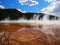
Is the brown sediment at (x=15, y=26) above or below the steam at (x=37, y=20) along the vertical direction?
below

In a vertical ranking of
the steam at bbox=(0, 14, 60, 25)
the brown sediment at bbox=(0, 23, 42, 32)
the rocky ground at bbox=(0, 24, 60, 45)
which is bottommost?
the rocky ground at bbox=(0, 24, 60, 45)

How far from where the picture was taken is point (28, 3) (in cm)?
221

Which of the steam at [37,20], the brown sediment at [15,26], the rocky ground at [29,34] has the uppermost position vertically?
the steam at [37,20]

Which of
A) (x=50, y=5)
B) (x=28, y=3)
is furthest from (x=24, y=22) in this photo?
(x=50, y=5)

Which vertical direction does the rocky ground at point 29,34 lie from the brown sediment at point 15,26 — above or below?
below

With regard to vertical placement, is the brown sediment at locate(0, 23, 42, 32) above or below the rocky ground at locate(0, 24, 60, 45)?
above

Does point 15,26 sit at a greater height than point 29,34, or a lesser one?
greater

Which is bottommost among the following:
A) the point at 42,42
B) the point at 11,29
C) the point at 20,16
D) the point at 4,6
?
the point at 42,42

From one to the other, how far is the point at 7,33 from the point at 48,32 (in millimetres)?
547

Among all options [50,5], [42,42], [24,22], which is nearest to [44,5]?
[50,5]

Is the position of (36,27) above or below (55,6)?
below

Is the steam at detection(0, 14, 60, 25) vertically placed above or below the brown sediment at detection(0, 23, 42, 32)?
above

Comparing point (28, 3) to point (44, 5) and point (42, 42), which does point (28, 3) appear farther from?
point (42, 42)

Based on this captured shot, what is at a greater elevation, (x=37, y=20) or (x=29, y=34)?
(x=37, y=20)
